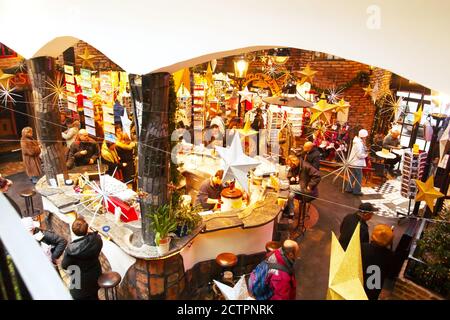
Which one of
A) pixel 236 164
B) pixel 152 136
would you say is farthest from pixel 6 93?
pixel 236 164

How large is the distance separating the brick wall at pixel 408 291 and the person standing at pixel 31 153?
23.3 feet

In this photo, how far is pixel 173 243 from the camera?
4.49m

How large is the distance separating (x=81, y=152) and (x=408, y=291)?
6.14 metres

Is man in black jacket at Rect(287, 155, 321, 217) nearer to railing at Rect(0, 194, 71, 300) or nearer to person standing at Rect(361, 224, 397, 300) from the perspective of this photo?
person standing at Rect(361, 224, 397, 300)

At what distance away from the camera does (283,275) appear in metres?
3.54

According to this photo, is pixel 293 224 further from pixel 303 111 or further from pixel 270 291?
pixel 303 111

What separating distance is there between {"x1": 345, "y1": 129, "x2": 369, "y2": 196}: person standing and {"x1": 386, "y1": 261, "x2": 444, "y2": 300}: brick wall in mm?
3018

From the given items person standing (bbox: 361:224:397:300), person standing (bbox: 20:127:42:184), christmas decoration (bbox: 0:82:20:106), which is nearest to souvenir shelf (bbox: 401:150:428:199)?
person standing (bbox: 361:224:397:300)

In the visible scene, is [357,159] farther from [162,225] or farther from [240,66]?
[162,225]

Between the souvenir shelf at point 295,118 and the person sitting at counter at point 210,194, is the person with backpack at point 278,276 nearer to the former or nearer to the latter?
the person sitting at counter at point 210,194

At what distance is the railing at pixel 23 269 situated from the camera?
0.94m

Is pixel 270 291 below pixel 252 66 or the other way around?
below

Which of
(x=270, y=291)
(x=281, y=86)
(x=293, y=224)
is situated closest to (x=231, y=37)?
(x=270, y=291)
